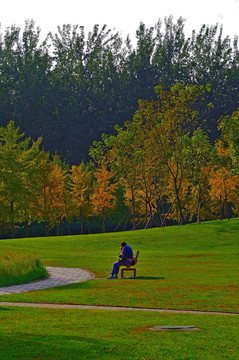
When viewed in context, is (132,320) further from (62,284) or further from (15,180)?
(15,180)

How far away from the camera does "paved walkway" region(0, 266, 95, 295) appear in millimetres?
19841

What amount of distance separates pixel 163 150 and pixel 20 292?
4361cm

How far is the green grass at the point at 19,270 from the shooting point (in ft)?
73.7

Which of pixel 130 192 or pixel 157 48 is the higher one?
pixel 157 48

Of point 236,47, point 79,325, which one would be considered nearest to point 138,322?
point 79,325

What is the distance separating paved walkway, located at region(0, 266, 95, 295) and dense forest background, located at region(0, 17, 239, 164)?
9621cm

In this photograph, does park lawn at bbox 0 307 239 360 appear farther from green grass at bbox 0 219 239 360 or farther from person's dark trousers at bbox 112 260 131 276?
person's dark trousers at bbox 112 260 131 276

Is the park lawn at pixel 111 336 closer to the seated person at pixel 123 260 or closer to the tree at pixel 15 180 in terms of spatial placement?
the seated person at pixel 123 260

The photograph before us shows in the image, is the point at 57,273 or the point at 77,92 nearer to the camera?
the point at 57,273

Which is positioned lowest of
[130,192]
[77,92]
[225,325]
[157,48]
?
[225,325]

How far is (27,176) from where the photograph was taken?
64.9 metres

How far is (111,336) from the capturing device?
1028cm

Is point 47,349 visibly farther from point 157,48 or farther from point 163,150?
point 157,48

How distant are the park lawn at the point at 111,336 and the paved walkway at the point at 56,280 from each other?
19.8 ft
